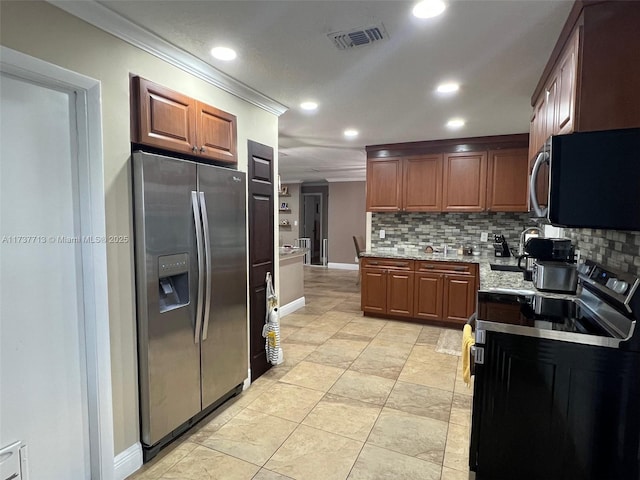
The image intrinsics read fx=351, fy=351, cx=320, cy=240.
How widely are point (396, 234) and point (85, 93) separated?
4302 millimetres

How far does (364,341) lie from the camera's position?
3973 mm

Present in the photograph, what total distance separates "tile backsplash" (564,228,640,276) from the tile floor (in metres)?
1.35

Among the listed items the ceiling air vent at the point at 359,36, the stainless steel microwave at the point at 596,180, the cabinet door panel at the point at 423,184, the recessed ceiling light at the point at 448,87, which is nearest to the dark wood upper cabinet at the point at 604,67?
the stainless steel microwave at the point at 596,180

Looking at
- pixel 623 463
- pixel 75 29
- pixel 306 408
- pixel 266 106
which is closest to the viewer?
pixel 623 463

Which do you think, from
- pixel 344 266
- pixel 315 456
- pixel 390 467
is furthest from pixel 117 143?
pixel 344 266

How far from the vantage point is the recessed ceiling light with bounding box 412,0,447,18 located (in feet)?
5.25

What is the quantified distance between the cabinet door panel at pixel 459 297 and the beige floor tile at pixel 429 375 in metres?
1.19

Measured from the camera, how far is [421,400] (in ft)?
8.88

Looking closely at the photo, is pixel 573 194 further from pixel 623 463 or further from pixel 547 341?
pixel 623 463

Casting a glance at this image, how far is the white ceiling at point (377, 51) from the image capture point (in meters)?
1.67

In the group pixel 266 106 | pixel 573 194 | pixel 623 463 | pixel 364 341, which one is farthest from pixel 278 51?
pixel 364 341

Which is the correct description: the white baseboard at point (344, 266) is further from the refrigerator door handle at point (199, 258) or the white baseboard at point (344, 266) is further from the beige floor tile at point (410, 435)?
the refrigerator door handle at point (199, 258)

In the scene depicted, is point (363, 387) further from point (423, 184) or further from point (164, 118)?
point (423, 184)

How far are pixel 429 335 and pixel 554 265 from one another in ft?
7.43
